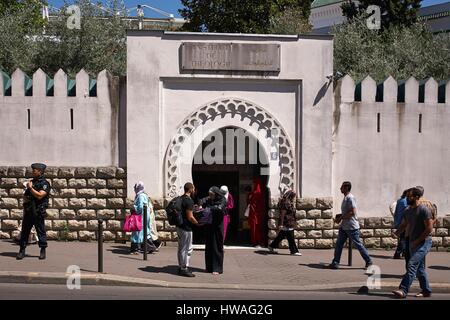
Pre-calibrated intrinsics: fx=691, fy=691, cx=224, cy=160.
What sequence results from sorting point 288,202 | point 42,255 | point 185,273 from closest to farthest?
point 185,273 < point 42,255 < point 288,202

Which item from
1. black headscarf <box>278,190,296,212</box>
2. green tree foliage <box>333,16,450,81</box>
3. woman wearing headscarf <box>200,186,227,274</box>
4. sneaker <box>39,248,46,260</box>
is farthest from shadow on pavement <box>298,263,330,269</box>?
green tree foliage <box>333,16,450,81</box>

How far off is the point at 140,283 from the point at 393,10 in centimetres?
2903

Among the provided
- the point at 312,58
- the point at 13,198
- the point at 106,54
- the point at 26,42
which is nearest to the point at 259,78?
the point at 312,58

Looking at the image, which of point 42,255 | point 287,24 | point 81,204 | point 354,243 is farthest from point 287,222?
point 287,24

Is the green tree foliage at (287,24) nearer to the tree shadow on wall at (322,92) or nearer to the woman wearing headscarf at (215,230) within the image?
the tree shadow on wall at (322,92)

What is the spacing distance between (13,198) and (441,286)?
9.36m

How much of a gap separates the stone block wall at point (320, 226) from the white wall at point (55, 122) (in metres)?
4.38

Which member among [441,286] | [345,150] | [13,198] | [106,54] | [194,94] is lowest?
[441,286]

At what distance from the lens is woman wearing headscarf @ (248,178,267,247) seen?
15820mm

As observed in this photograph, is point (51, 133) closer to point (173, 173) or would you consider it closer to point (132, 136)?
point (132, 136)

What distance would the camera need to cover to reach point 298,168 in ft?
52.0

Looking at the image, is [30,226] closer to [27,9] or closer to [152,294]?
[152,294]

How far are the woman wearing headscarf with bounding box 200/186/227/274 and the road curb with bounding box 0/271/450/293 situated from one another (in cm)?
89

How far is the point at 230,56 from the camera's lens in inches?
611
